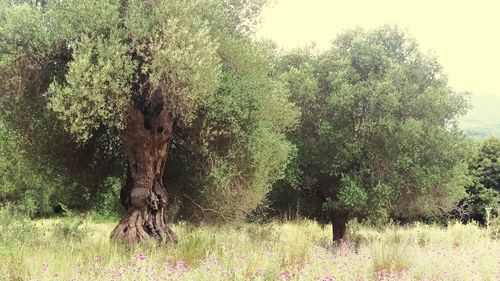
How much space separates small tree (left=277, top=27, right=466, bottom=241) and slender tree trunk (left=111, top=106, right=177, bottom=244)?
358 inches

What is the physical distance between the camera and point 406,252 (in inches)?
447

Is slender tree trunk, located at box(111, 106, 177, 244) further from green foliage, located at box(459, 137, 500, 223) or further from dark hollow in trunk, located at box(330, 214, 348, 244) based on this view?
green foliage, located at box(459, 137, 500, 223)

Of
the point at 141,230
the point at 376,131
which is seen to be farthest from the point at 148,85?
the point at 376,131

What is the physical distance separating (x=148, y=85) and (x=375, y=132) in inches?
444

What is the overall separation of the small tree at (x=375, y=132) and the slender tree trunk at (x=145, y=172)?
9.10 metres

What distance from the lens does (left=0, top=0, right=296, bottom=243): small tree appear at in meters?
11.8

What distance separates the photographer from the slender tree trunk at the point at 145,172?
13555 millimetres

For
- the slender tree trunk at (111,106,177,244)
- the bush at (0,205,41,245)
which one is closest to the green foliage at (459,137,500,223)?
the slender tree trunk at (111,106,177,244)

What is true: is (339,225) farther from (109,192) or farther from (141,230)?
(141,230)

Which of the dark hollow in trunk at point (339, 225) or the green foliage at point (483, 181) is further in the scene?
the green foliage at point (483, 181)

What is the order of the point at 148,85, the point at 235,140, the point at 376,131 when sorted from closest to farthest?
the point at 148,85 → the point at 235,140 → the point at 376,131

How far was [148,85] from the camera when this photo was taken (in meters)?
12.9

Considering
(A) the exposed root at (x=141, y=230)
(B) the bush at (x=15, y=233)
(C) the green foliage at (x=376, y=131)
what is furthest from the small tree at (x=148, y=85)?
(C) the green foliage at (x=376, y=131)

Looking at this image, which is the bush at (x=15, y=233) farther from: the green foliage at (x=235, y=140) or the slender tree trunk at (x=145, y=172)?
the green foliage at (x=235, y=140)
